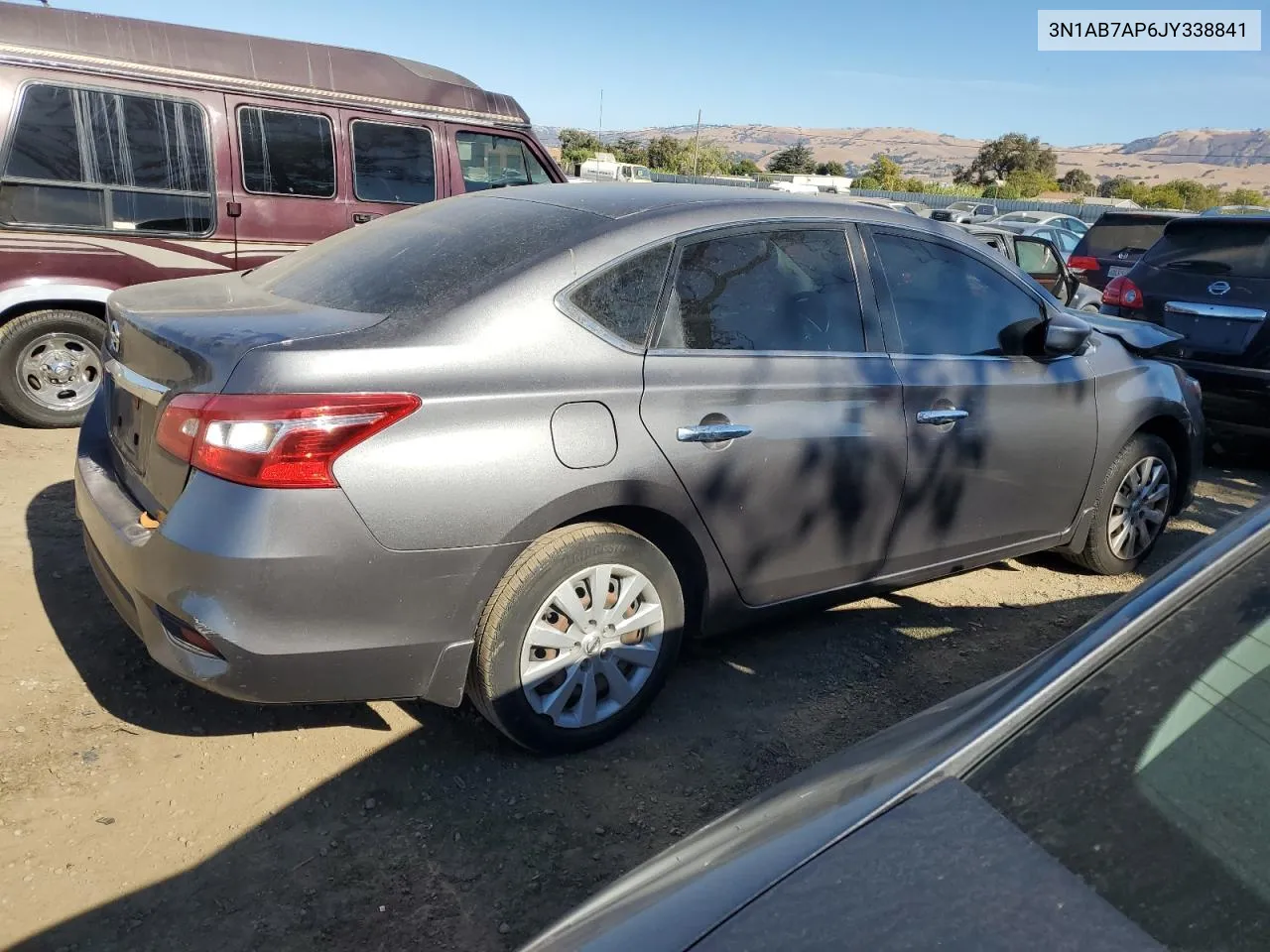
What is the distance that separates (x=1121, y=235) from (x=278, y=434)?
39.1 feet

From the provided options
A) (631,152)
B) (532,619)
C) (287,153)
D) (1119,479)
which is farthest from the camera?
Result: (631,152)

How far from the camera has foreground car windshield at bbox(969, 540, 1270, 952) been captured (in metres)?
1.30

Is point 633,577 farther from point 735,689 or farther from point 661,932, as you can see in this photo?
point 661,932

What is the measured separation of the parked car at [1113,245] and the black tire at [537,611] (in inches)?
403

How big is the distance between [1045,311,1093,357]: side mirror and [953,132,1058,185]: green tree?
58.3 meters

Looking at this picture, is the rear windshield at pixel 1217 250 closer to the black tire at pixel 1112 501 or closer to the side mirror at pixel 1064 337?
the black tire at pixel 1112 501

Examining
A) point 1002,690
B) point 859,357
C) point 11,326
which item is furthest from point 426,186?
point 1002,690

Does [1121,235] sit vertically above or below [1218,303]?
above

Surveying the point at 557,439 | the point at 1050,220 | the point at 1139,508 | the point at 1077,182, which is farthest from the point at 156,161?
the point at 1077,182

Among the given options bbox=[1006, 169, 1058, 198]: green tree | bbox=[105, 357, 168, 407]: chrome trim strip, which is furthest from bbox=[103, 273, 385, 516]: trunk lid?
bbox=[1006, 169, 1058, 198]: green tree

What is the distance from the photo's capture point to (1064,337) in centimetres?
393

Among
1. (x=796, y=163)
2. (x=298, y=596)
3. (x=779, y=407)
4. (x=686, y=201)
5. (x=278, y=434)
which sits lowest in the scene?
(x=298, y=596)

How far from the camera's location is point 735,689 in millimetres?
3551

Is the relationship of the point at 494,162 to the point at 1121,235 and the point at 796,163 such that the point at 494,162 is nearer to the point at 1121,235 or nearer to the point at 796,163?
the point at 1121,235
